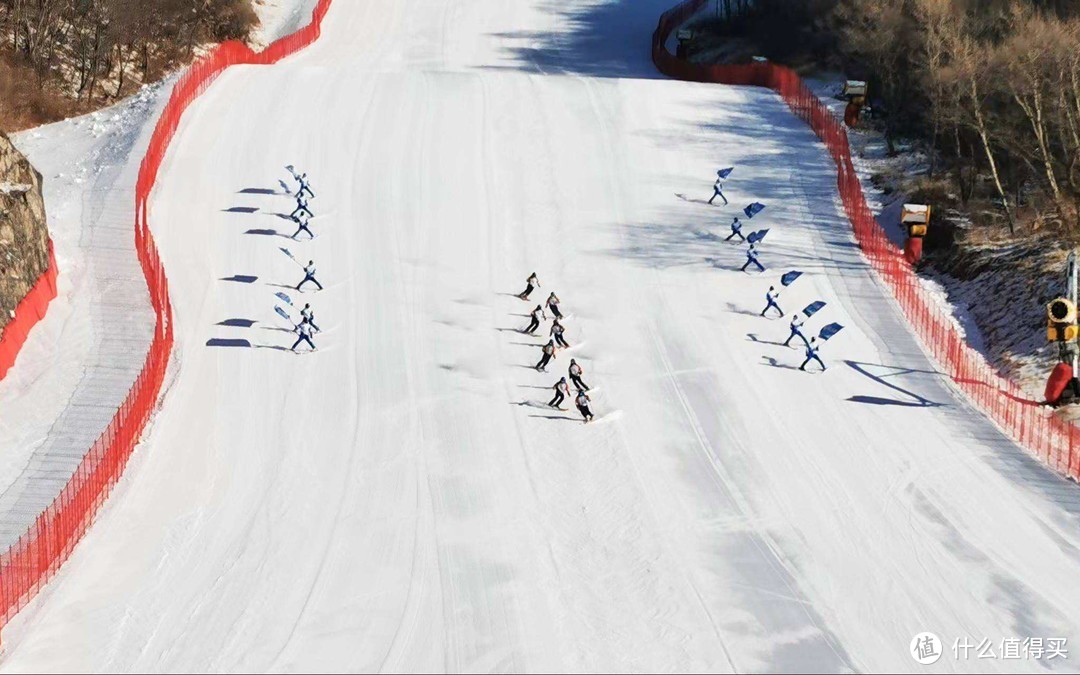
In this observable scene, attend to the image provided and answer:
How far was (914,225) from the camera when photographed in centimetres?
3928

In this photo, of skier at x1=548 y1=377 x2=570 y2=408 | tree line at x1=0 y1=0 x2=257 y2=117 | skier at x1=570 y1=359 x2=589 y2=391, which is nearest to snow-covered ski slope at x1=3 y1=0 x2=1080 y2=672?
skier at x1=548 y1=377 x2=570 y2=408

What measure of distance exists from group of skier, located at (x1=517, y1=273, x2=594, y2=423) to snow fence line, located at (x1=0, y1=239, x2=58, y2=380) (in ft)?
34.9

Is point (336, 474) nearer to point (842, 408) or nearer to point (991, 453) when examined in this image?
point (842, 408)

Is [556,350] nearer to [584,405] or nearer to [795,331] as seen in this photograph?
[584,405]

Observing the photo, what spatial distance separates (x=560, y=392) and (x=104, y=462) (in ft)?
28.0

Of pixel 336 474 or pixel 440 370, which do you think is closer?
pixel 336 474

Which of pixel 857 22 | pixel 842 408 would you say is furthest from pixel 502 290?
pixel 857 22

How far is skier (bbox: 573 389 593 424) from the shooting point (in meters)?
29.9

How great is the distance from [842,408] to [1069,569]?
22.9ft

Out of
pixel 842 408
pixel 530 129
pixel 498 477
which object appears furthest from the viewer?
pixel 530 129

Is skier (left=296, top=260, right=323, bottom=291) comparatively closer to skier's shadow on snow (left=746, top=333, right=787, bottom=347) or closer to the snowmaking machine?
skier's shadow on snow (left=746, top=333, right=787, bottom=347)

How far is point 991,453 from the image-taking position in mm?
29172

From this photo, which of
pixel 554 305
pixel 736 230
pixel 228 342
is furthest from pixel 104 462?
pixel 736 230

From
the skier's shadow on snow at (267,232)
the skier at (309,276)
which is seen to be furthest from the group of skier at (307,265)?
the skier's shadow on snow at (267,232)
